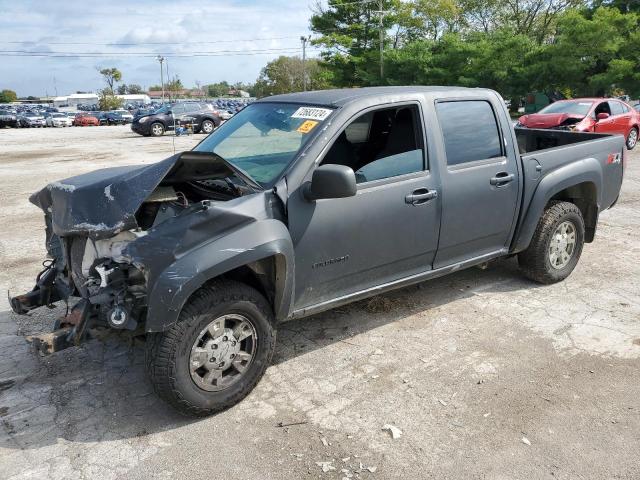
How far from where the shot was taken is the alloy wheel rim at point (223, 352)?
3.18m

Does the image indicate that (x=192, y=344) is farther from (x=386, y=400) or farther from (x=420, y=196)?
(x=420, y=196)

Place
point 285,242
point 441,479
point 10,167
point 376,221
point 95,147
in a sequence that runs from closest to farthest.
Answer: point 441,479, point 285,242, point 376,221, point 10,167, point 95,147

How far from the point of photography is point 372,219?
3.73 metres

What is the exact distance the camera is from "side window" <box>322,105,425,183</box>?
152 inches

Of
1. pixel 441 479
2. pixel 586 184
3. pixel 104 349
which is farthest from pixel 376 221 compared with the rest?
pixel 586 184

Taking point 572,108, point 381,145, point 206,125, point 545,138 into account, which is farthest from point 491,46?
point 381,145

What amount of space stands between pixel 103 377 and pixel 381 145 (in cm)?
267

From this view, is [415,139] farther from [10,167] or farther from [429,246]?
[10,167]

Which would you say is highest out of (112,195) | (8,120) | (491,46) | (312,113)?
(491,46)

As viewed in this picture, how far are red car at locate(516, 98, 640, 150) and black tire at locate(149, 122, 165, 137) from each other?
1731 centimetres

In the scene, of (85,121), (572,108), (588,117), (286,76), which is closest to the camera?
(588,117)

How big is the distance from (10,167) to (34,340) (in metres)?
14.2

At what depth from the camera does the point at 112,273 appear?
10.1 feet

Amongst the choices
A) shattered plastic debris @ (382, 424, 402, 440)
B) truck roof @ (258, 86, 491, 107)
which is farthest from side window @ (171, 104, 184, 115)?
shattered plastic debris @ (382, 424, 402, 440)
